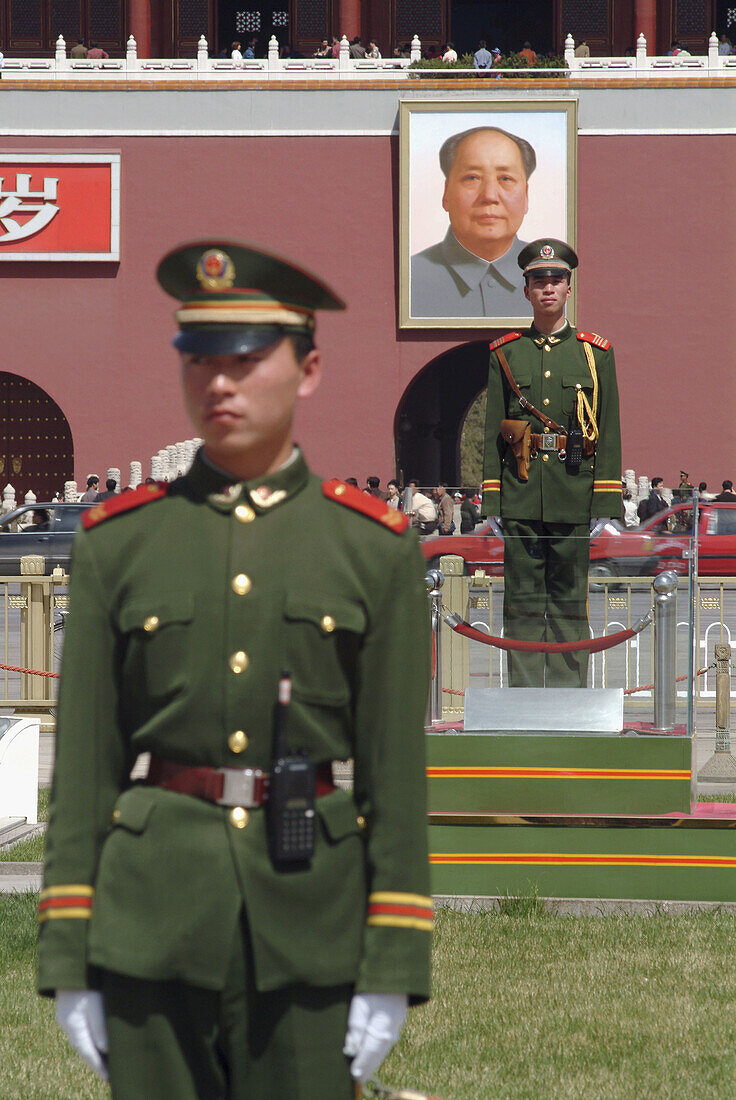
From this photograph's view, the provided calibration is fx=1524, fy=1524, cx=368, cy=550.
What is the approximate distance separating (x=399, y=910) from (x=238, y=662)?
46 centimetres

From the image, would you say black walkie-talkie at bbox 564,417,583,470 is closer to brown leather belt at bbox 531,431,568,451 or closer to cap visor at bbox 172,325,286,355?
brown leather belt at bbox 531,431,568,451

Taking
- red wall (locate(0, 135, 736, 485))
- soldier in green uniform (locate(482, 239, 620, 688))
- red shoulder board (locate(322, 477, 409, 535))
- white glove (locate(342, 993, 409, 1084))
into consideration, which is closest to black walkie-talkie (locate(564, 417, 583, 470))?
soldier in green uniform (locate(482, 239, 620, 688))

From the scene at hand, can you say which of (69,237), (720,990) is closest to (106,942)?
(720,990)

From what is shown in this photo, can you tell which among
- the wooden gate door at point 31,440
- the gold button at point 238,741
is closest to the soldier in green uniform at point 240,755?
the gold button at point 238,741

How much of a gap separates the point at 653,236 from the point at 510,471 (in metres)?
20.7

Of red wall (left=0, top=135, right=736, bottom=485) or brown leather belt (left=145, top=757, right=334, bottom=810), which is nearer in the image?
brown leather belt (left=145, top=757, right=334, bottom=810)

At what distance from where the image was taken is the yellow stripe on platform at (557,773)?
535cm

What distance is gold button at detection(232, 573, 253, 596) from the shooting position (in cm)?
240

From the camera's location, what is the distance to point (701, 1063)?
164 inches

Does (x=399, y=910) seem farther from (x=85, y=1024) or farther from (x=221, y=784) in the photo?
(x=85, y=1024)

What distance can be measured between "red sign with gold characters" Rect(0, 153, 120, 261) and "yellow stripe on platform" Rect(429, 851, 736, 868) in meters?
21.9

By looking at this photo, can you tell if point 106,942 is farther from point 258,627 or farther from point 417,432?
point 417,432

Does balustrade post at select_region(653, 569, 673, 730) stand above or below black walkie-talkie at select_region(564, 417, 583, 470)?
below

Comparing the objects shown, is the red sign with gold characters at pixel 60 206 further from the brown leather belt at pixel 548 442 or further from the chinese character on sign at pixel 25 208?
the brown leather belt at pixel 548 442
